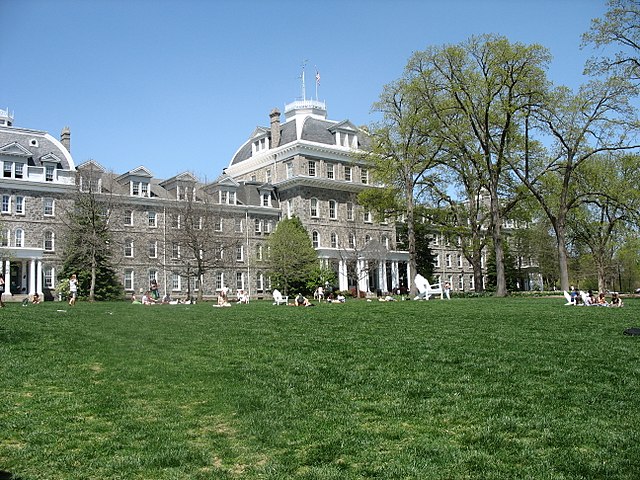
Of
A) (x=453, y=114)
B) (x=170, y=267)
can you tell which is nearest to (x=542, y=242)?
(x=453, y=114)

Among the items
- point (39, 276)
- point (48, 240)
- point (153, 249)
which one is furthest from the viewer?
point (153, 249)

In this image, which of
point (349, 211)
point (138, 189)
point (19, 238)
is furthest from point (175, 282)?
point (349, 211)

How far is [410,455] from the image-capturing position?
6277mm

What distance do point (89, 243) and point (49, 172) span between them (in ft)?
40.9

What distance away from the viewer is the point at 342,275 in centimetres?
5694

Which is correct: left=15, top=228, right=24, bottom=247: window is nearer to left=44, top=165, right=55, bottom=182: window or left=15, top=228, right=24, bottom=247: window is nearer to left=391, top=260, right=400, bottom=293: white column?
left=44, top=165, right=55, bottom=182: window

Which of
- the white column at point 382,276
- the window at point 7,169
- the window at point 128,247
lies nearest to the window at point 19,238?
the window at point 7,169

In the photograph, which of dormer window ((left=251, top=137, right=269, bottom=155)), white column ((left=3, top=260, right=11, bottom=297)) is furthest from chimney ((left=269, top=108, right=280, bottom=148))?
white column ((left=3, top=260, right=11, bottom=297))

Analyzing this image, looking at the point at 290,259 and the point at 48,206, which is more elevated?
the point at 48,206

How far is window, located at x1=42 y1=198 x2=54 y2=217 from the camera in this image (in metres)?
48.2

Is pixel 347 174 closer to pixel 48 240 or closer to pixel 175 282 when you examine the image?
pixel 175 282

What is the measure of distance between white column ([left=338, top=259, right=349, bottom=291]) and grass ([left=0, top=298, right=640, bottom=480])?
139ft

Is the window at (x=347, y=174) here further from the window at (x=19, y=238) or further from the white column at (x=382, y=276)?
the window at (x=19, y=238)

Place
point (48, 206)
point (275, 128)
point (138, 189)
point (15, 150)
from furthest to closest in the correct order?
point (275, 128), point (138, 189), point (48, 206), point (15, 150)
